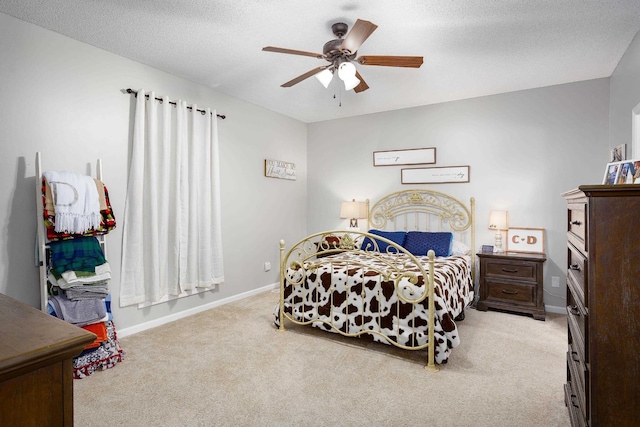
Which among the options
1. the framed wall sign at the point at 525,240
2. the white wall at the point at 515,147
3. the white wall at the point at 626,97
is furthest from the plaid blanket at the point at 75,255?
the white wall at the point at 626,97

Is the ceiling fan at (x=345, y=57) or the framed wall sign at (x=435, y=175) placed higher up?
the ceiling fan at (x=345, y=57)

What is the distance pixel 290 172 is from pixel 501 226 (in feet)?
9.69

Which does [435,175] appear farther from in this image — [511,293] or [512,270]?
Result: [511,293]

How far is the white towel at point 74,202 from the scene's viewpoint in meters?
2.48

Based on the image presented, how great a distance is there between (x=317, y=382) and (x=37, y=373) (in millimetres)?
1916

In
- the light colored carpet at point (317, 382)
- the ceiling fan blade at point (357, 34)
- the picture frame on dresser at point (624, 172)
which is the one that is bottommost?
the light colored carpet at point (317, 382)

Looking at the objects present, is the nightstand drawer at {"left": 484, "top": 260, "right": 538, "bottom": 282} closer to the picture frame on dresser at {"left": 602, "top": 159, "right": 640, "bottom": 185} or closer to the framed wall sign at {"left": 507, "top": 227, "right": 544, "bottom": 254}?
the framed wall sign at {"left": 507, "top": 227, "right": 544, "bottom": 254}

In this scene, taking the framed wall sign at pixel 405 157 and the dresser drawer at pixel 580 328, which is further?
the framed wall sign at pixel 405 157

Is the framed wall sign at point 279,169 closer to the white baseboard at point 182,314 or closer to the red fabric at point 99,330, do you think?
the white baseboard at point 182,314

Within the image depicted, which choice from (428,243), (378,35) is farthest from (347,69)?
(428,243)

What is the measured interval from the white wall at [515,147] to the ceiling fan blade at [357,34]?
8.27ft

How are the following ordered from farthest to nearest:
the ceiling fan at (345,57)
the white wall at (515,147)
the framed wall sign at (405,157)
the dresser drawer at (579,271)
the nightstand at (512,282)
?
the framed wall sign at (405,157), the white wall at (515,147), the nightstand at (512,282), the ceiling fan at (345,57), the dresser drawer at (579,271)

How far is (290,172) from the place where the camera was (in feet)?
17.3

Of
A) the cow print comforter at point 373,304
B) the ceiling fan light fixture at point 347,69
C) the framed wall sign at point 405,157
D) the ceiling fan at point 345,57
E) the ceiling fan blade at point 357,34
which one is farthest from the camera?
the framed wall sign at point 405,157
